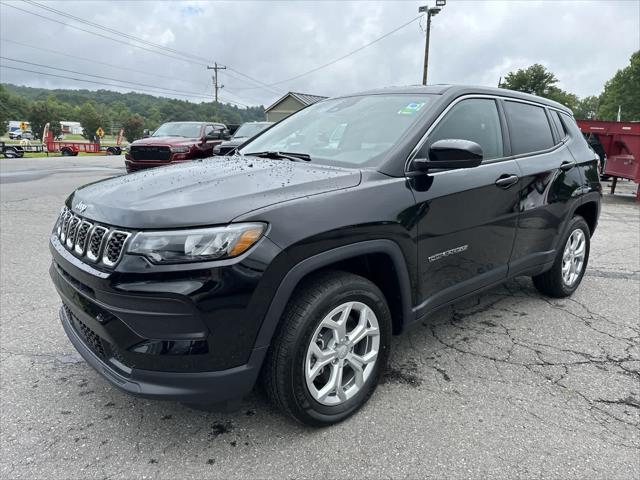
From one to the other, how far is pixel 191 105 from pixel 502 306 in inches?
3684

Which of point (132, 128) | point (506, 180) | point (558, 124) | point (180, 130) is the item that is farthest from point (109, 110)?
point (506, 180)

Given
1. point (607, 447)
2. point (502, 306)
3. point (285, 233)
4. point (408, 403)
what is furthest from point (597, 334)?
point (285, 233)

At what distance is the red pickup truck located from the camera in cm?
A: 1173

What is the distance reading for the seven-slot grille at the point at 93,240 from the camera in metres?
1.93

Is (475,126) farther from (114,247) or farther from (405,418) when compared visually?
(114,247)

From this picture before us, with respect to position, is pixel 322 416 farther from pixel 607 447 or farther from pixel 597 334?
pixel 597 334

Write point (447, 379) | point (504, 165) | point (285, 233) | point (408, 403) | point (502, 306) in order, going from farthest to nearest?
point (502, 306), point (504, 165), point (447, 379), point (408, 403), point (285, 233)

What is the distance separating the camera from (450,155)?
2.48 m

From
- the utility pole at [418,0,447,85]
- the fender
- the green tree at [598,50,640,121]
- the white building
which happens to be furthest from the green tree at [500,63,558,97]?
the white building

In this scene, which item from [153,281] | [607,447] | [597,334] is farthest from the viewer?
[597,334]

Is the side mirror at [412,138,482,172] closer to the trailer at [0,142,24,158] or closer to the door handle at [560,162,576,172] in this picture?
the door handle at [560,162,576,172]

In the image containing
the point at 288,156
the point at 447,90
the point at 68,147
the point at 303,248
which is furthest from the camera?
the point at 68,147

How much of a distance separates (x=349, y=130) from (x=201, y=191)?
126cm

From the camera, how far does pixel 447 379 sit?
9.34 feet
